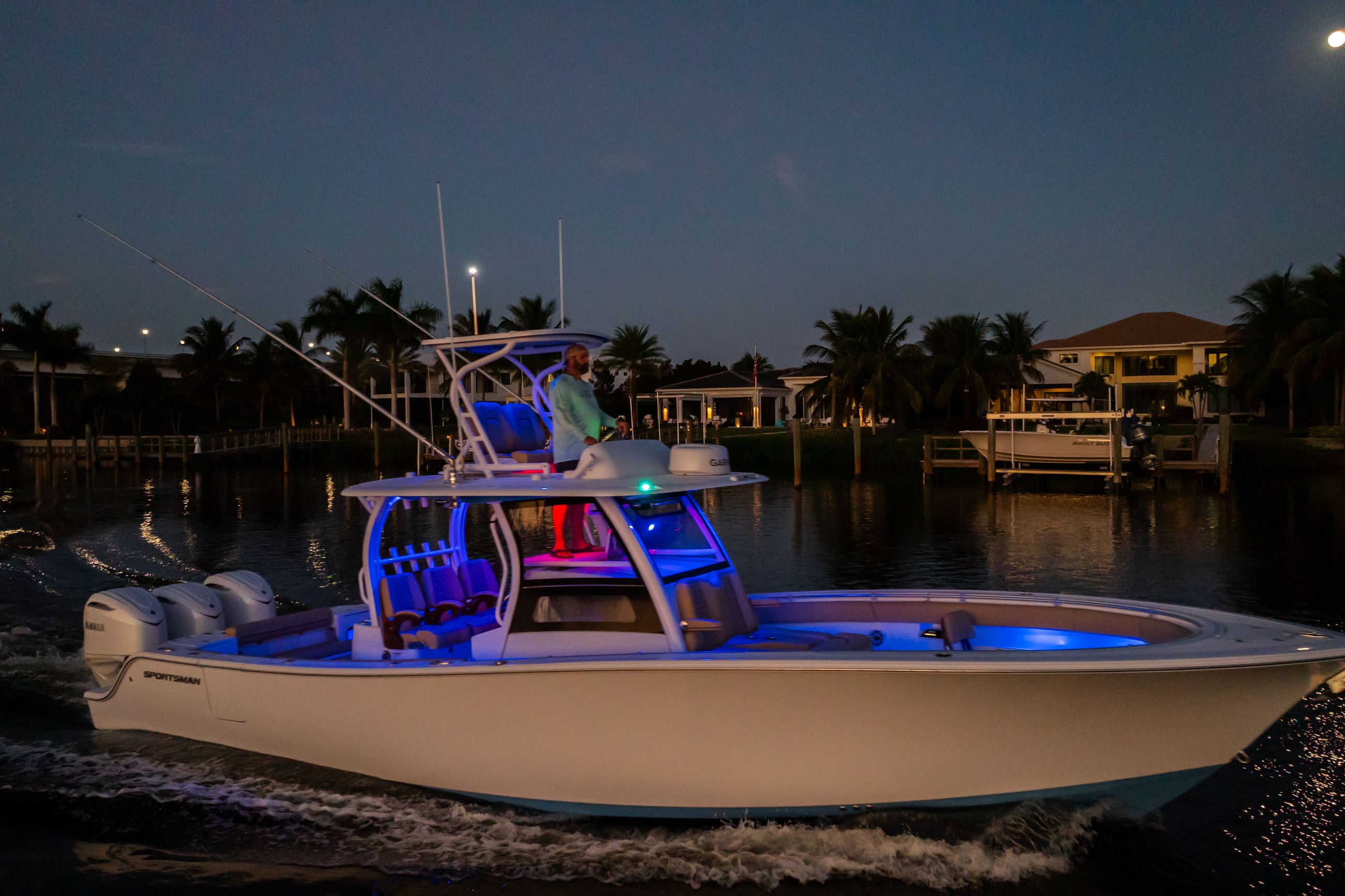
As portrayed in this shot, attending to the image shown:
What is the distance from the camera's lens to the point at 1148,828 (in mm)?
5652

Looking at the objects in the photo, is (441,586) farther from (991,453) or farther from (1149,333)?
(1149,333)

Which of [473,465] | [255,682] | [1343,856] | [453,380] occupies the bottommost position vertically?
[1343,856]

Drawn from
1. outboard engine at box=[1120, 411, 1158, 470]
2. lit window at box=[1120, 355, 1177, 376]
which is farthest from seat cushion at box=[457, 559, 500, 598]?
lit window at box=[1120, 355, 1177, 376]

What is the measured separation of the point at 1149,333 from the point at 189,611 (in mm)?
56912

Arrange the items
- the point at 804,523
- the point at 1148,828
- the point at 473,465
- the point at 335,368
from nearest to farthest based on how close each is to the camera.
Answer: the point at 1148,828 < the point at 473,465 < the point at 804,523 < the point at 335,368

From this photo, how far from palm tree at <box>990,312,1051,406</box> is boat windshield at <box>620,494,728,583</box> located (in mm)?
41121

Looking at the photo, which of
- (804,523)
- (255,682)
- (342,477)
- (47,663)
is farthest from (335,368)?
(255,682)

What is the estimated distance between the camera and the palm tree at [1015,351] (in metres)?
44.0

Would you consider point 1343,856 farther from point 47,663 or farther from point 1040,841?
point 47,663

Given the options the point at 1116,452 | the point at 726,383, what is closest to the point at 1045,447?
the point at 1116,452

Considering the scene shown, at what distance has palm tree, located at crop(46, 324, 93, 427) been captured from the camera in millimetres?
55031

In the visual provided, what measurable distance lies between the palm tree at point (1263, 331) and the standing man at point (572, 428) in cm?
4309

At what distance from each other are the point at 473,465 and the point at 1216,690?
4.45m

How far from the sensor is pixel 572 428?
6000 mm
